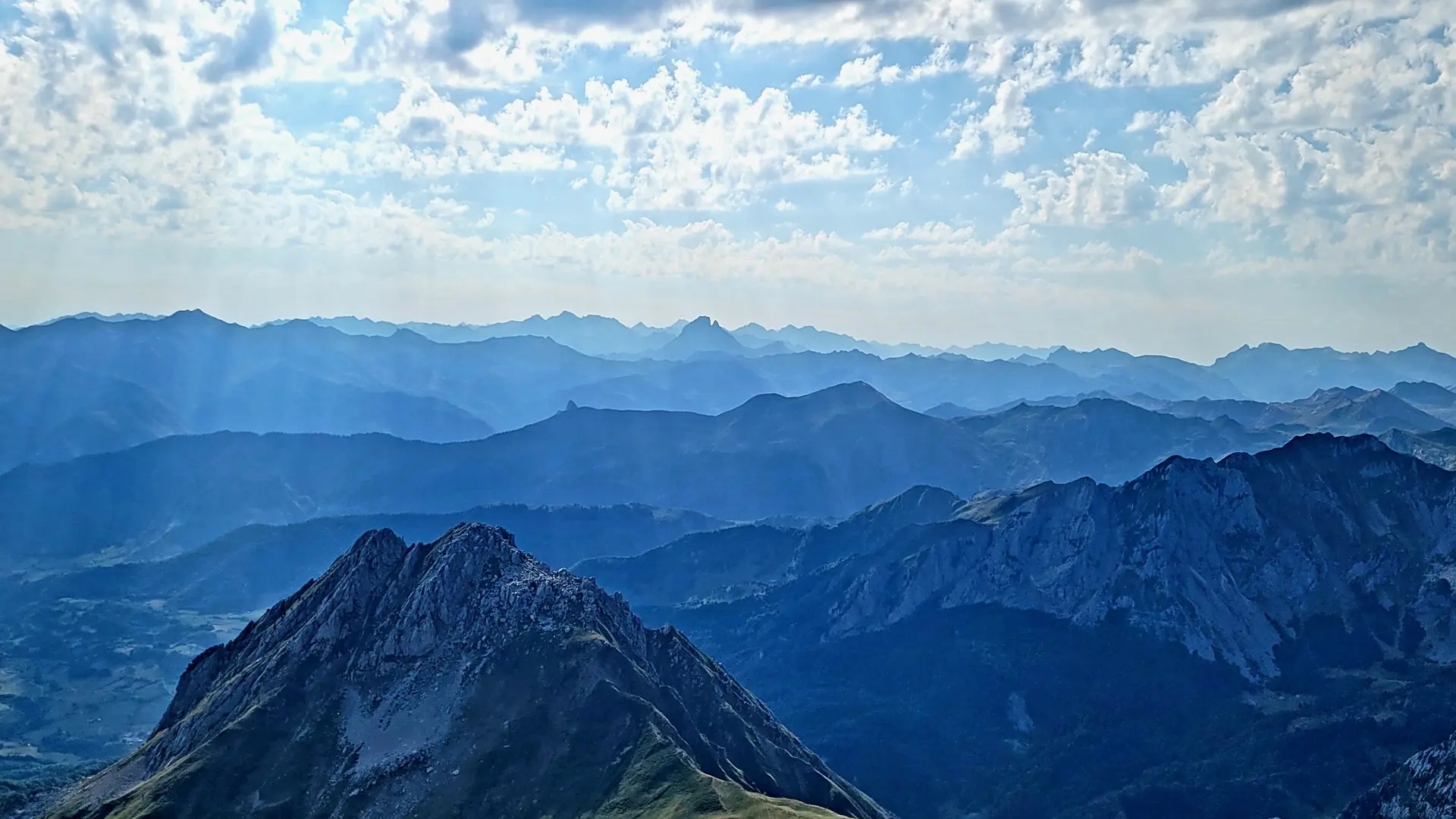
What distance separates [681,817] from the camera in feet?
656

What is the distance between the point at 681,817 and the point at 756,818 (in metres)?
13.7

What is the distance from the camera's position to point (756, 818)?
636ft
